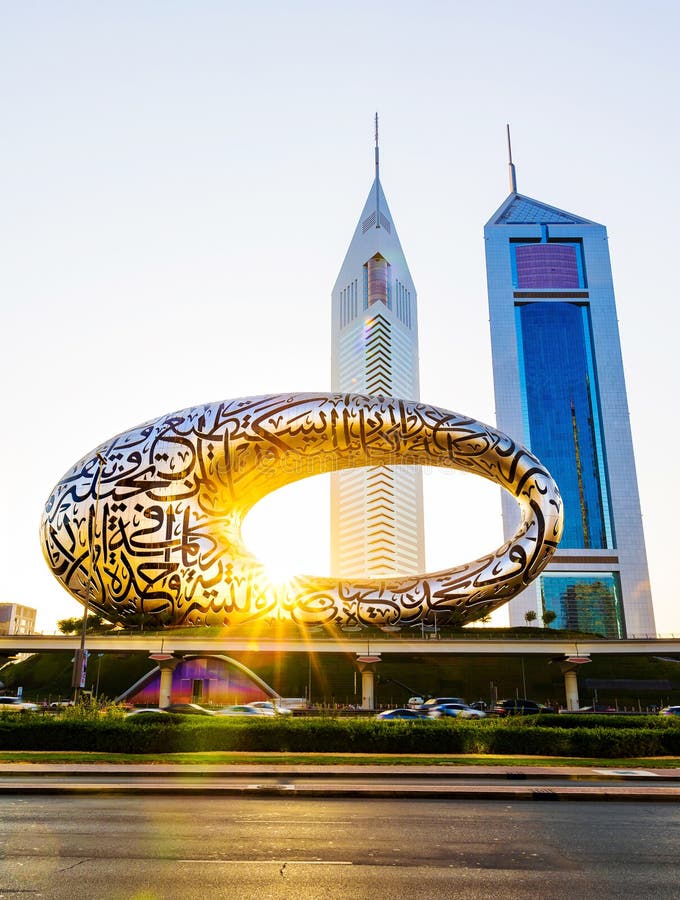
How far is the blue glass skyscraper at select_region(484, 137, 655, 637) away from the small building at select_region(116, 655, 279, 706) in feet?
234

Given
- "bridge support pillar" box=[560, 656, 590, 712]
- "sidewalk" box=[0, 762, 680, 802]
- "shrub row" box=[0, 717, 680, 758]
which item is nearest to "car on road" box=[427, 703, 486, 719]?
"shrub row" box=[0, 717, 680, 758]

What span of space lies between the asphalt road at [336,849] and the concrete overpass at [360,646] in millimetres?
43312

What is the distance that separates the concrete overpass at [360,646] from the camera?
179ft

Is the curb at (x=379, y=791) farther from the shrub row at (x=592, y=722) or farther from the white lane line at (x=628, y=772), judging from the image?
the shrub row at (x=592, y=722)

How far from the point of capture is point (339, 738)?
19422 mm

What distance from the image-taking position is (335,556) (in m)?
166

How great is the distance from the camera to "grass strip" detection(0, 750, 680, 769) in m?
16.8

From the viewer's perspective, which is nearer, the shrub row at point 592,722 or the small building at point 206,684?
the shrub row at point 592,722

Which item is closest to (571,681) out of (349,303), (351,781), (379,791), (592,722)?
(592,722)

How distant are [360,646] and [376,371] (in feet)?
375

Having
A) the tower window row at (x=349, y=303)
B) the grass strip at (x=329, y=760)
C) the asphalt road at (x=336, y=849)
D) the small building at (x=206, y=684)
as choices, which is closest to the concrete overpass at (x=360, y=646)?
the small building at (x=206, y=684)

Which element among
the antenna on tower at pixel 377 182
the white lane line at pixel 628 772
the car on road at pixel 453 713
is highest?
the antenna on tower at pixel 377 182

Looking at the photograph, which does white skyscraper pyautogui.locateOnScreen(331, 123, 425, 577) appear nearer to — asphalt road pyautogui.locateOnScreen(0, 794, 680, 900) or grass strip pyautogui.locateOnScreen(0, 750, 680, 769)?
grass strip pyautogui.locateOnScreen(0, 750, 680, 769)

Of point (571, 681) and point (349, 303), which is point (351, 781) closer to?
point (571, 681)
